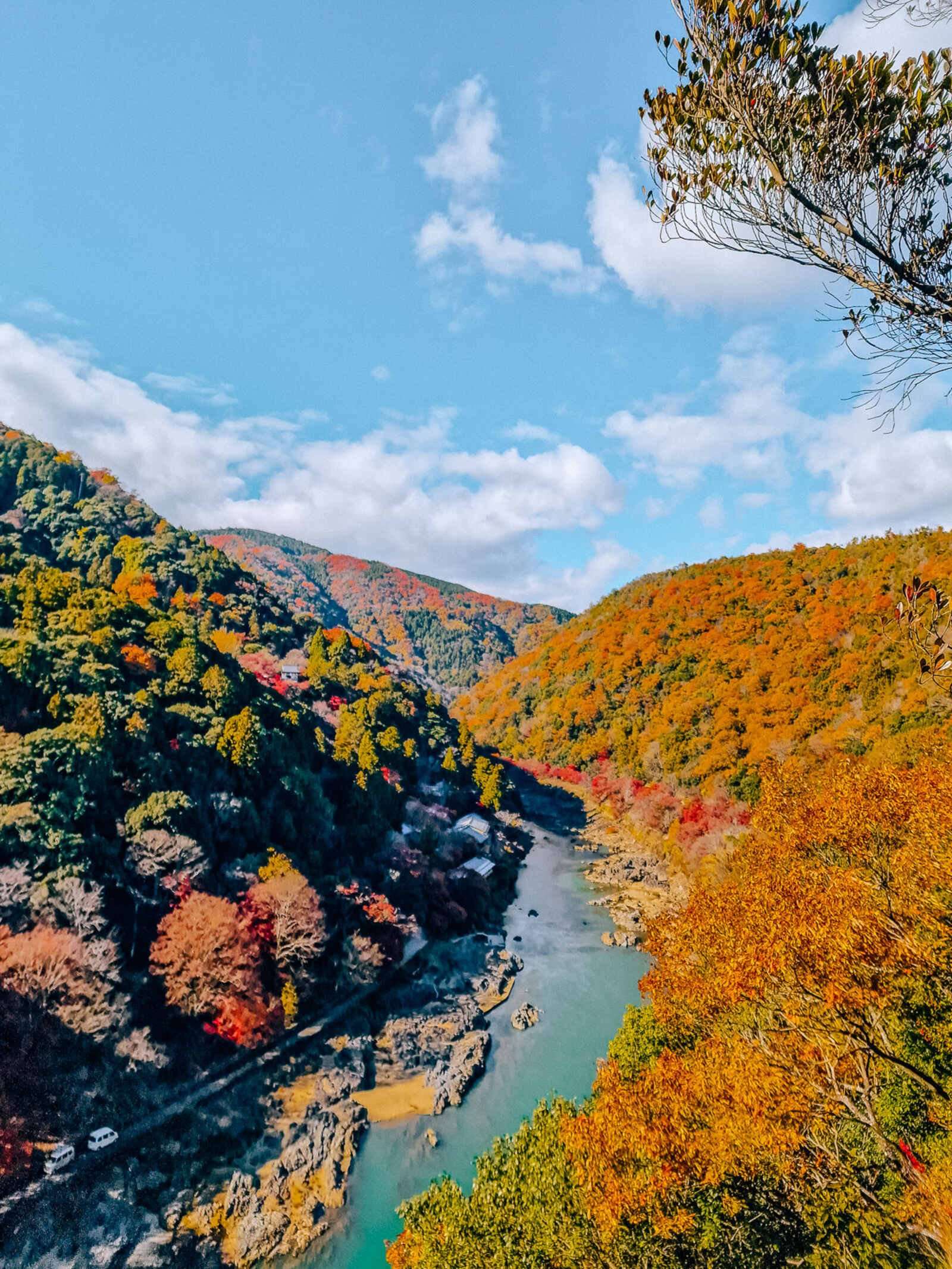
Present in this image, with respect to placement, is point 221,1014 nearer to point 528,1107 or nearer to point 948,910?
point 528,1107

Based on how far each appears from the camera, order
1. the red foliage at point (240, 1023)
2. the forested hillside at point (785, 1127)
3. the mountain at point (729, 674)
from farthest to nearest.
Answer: the mountain at point (729, 674) < the red foliage at point (240, 1023) < the forested hillside at point (785, 1127)

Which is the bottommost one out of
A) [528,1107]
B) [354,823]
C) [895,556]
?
[528,1107]

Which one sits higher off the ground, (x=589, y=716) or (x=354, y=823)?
(x=589, y=716)

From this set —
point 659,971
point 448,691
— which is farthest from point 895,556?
point 448,691

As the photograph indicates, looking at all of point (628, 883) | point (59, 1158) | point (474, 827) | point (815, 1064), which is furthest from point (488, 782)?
point (815, 1064)

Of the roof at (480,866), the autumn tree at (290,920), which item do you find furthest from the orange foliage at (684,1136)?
the roof at (480,866)

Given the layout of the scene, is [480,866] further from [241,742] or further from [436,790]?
[241,742]

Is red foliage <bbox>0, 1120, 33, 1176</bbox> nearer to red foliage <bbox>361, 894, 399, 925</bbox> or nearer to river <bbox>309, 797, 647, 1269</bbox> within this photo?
river <bbox>309, 797, 647, 1269</bbox>

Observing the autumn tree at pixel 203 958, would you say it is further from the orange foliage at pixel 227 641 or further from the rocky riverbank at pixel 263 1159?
the orange foliage at pixel 227 641
